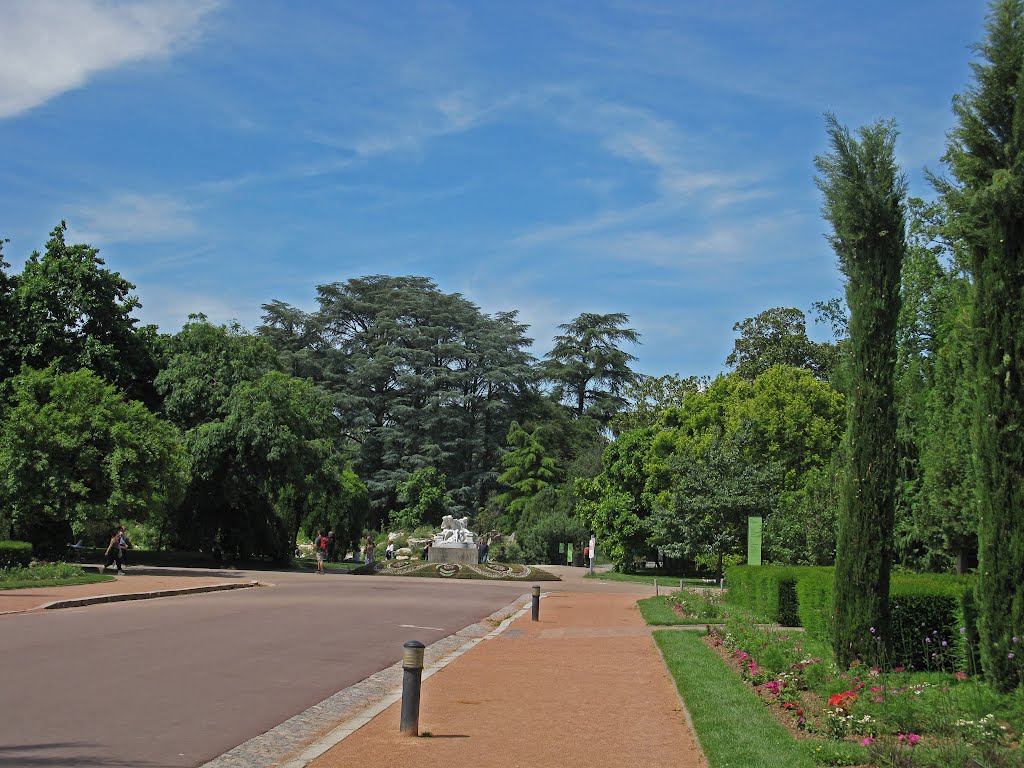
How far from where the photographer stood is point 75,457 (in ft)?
113

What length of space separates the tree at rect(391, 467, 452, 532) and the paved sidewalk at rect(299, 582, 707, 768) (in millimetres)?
49863

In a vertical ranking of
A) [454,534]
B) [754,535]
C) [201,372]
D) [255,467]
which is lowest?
[454,534]

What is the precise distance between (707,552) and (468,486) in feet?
120

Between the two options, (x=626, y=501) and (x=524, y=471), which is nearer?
(x=626, y=501)

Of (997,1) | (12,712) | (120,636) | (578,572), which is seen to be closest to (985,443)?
(997,1)

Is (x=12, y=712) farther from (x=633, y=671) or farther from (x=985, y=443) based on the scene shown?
(x=985, y=443)

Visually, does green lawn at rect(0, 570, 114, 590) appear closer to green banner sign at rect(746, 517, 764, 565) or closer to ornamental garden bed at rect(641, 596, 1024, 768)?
green banner sign at rect(746, 517, 764, 565)

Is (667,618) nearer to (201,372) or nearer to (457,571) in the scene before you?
(457,571)

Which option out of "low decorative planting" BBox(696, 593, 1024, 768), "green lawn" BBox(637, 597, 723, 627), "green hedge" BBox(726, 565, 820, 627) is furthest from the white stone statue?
"low decorative planting" BBox(696, 593, 1024, 768)

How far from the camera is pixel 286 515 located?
171 feet

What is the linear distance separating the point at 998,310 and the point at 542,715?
650 cm

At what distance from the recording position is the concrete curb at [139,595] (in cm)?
2044

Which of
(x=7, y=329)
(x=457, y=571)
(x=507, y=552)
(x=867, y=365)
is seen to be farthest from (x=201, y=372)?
(x=867, y=365)

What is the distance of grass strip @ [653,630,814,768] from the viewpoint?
7.74 metres
